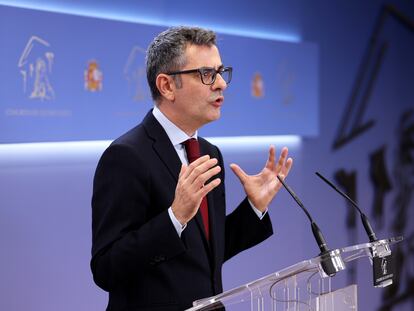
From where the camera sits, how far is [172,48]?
7.36ft

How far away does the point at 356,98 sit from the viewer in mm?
5117

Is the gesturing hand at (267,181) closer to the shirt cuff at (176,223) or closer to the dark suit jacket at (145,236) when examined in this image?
the dark suit jacket at (145,236)

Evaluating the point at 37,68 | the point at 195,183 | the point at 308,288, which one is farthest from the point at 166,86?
the point at 37,68

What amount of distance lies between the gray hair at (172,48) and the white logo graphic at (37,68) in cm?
109

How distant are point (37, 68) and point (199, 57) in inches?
49.3

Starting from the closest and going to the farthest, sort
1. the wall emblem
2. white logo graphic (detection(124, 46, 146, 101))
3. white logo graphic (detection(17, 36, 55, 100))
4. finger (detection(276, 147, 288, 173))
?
finger (detection(276, 147, 288, 173)) < white logo graphic (detection(17, 36, 55, 100)) < the wall emblem < white logo graphic (detection(124, 46, 146, 101))

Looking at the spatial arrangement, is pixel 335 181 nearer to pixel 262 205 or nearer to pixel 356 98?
pixel 356 98

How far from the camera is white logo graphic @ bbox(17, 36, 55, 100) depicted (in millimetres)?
3207

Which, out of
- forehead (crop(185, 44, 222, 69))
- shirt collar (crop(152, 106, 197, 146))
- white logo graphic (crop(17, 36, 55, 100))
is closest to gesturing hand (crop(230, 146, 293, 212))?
shirt collar (crop(152, 106, 197, 146))

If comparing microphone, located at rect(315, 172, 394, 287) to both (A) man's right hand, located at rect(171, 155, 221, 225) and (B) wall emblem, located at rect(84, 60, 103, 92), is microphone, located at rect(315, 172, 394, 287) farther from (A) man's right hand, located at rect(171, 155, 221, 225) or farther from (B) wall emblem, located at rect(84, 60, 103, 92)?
(B) wall emblem, located at rect(84, 60, 103, 92)

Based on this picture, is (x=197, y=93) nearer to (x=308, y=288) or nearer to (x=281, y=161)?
(x=281, y=161)

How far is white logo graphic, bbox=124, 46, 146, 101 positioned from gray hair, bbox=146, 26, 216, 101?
139 cm

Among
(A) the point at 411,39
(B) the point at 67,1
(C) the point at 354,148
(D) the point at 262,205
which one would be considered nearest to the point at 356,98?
(C) the point at 354,148

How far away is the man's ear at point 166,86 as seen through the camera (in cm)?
223
